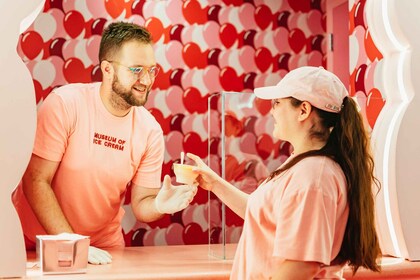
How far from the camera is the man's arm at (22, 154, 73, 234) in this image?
10.6 feet

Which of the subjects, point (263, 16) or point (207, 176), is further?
point (263, 16)

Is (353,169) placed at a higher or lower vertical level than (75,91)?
lower

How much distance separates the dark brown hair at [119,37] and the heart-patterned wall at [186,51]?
0.49 metres

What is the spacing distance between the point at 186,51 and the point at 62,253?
5.97ft

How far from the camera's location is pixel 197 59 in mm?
4207

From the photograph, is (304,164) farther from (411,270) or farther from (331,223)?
(411,270)

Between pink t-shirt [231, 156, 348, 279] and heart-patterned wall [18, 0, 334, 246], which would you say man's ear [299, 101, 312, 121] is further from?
heart-patterned wall [18, 0, 334, 246]

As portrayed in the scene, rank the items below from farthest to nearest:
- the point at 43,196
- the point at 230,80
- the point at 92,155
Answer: the point at 230,80 → the point at 92,155 → the point at 43,196

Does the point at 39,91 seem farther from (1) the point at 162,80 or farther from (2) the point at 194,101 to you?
(2) the point at 194,101

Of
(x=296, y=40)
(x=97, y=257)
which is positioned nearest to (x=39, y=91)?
(x=97, y=257)

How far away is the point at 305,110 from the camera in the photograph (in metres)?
2.14

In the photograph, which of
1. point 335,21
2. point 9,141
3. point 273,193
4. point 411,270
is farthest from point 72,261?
point 335,21

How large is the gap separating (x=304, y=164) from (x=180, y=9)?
2.35 m

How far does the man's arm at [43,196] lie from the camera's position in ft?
10.6
